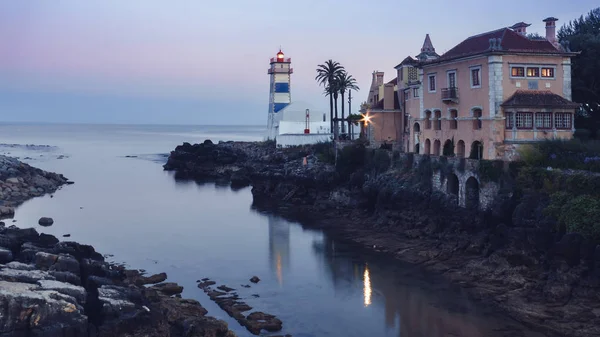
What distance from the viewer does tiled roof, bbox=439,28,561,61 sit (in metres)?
38.9

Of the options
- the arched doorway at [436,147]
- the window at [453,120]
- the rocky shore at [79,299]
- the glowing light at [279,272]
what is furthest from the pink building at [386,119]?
the rocky shore at [79,299]

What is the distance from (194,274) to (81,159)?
92196mm

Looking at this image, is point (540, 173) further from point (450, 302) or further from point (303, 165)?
point (303, 165)

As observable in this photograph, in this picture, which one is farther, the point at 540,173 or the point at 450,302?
the point at 540,173

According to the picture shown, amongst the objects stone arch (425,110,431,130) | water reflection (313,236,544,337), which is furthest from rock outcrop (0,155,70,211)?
stone arch (425,110,431,130)

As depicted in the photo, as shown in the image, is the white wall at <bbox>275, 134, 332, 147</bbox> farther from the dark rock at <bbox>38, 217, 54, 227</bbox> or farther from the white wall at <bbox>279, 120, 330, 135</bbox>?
the dark rock at <bbox>38, 217, 54, 227</bbox>

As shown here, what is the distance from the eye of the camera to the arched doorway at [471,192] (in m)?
38.8

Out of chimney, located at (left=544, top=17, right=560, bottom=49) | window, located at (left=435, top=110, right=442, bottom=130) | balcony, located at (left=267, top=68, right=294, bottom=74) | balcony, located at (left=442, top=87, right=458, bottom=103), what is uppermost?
balcony, located at (left=267, top=68, right=294, bottom=74)

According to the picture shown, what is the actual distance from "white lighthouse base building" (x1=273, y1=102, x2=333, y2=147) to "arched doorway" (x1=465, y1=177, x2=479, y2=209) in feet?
139

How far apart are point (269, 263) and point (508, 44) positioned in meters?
20.2

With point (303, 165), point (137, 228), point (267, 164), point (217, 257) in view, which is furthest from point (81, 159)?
point (217, 257)

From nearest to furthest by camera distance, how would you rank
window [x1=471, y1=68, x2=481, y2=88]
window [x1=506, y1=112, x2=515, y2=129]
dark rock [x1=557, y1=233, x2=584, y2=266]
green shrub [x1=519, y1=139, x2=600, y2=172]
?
dark rock [x1=557, y1=233, x2=584, y2=266] → green shrub [x1=519, y1=139, x2=600, y2=172] → window [x1=506, y1=112, x2=515, y2=129] → window [x1=471, y1=68, x2=481, y2=88]

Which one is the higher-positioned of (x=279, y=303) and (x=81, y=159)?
(x=81, y=159)

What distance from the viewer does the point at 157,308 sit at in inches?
955
